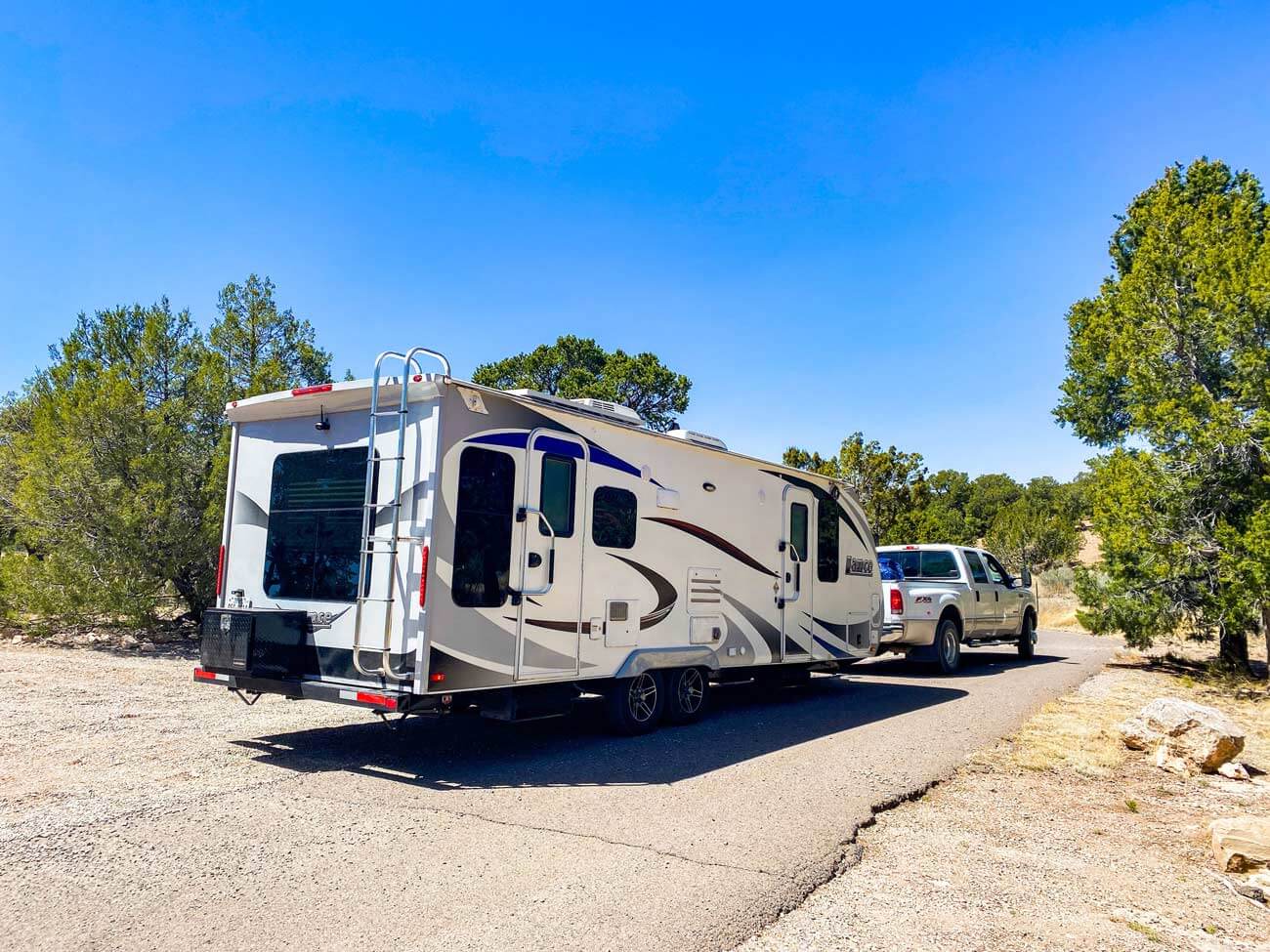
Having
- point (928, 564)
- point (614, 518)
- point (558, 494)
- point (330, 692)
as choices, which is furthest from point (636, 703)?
point (928, 564)

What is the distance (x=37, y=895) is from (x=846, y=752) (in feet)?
19.4

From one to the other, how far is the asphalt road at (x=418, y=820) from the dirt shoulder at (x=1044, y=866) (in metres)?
0.27

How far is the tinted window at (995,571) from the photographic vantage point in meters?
15.9

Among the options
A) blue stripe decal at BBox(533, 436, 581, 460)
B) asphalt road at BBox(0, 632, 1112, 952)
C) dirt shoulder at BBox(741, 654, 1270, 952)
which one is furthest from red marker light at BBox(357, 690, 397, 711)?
dirt shoulder at BBox(741, 654, 1270, 952)

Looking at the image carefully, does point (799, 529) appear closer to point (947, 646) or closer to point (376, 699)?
point (947, 646)

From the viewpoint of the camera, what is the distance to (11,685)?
10.4 metres

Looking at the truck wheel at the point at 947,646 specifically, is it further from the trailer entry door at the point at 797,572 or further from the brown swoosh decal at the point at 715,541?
the brown swoosh decal at the point at 715,541

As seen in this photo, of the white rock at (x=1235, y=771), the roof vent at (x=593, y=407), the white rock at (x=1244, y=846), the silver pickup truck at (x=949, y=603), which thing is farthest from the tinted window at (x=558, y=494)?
the silver pickup truck at (x=949, y=603)

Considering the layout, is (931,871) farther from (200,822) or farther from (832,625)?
(832,625)

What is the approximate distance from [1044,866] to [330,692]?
15.7ft

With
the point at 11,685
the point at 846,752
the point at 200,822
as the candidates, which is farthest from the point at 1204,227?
the point at 11,685

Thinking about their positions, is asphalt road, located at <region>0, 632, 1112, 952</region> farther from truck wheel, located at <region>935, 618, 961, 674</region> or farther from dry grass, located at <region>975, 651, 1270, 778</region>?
truck wheel, located at <region>935, 618, 961, 674</region>

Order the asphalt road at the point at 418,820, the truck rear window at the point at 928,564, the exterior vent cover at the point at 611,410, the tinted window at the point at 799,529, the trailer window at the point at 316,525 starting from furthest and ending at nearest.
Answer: the truck rear window at the point at 928,564 → the tinted window at the point at 799,529 → the exterior vent cover at the point at 611,410 → the trailer window at the point at 316,525 → the asphalt road at the point at 418,820

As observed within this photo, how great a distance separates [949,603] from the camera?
14.1m
